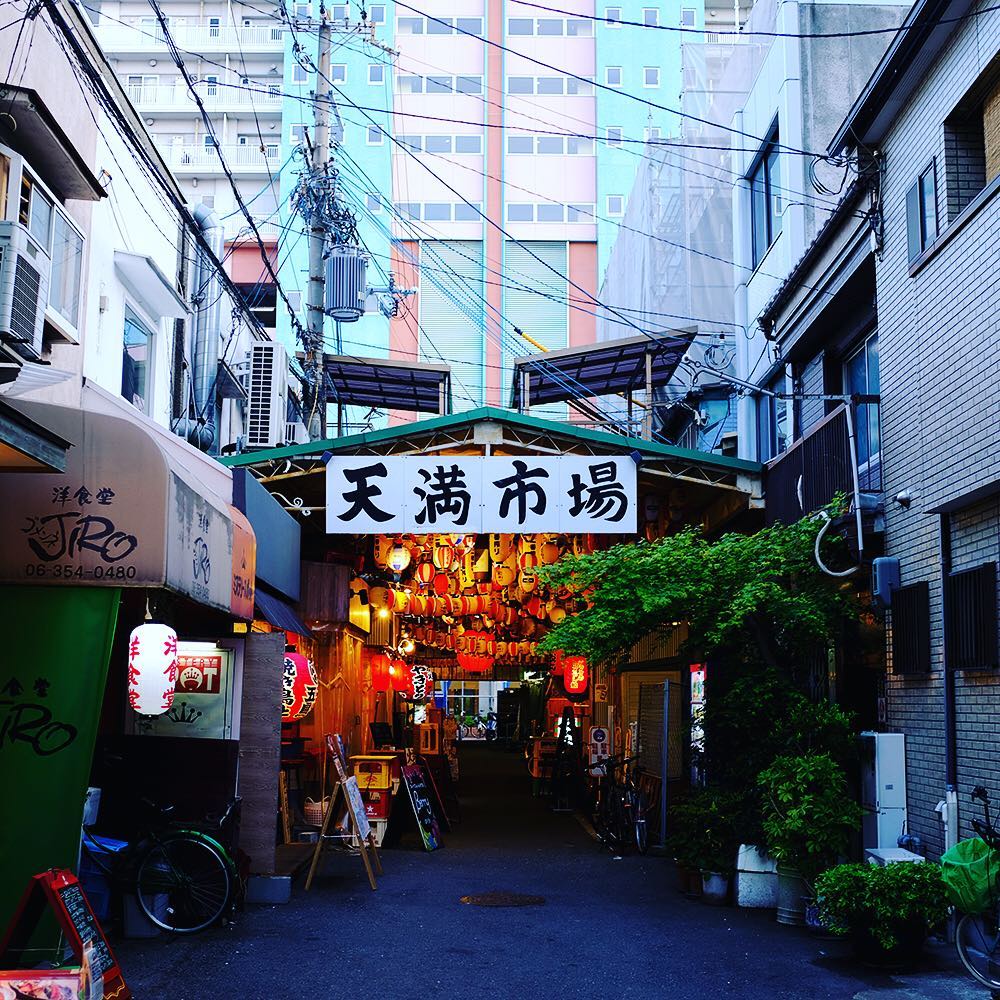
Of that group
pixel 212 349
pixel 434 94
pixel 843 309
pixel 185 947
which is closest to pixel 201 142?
pixel 434 94

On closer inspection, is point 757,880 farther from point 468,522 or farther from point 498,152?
point 498,152

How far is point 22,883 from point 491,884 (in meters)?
7.83

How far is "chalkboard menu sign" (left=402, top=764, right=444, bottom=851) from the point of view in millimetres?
18812

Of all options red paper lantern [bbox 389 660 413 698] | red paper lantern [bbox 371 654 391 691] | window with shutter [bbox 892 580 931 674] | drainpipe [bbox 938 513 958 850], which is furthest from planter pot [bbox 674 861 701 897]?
red paper lantern [bbox 389 660 413 698]

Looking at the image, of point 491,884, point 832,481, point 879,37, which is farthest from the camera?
point 879,37

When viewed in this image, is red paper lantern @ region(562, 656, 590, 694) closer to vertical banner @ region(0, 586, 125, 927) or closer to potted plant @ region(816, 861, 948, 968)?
potted plant @ region(816, 861, 948, 968)

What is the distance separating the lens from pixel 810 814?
12.2 m

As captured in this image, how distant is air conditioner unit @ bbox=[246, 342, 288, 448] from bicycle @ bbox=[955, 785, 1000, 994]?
15.3 metres

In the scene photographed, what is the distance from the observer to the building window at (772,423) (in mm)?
19541

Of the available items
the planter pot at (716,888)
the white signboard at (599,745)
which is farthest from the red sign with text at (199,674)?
the white signboard at (599,745)

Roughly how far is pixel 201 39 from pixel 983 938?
2335 inches

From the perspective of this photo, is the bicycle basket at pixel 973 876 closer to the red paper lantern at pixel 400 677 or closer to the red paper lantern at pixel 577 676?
the red paper lantern at pixel 577 676

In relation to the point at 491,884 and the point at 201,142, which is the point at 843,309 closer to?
the point at 491,884

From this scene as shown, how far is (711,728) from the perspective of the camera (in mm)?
14336
